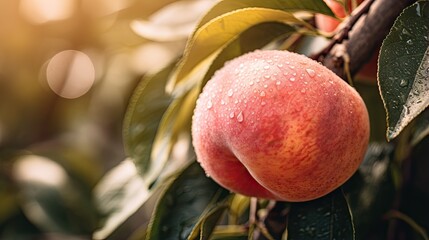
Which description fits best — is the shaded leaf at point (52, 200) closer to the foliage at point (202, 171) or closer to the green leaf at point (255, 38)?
the foliage at point (202, 171)

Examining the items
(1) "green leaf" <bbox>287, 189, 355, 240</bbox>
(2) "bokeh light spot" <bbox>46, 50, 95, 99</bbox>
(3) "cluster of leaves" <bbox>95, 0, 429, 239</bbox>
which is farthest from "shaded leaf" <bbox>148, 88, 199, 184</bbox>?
(2) "bokeh light spot" <bbox>46, 50, 95, 99</bbox>

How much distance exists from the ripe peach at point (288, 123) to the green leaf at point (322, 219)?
66 mm

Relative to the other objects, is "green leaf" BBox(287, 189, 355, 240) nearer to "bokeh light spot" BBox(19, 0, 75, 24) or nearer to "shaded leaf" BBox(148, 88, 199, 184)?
"shaded leaf" BBox(148, 88, 199, 184)

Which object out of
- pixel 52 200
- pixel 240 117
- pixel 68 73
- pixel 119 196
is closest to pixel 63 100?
pixel 68 73

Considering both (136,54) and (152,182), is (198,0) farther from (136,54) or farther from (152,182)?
(136,54)

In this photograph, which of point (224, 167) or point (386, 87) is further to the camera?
point (224, 167)

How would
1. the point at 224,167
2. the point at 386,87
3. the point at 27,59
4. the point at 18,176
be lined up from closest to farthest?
the point at 386,87
the point at 224,167
the point at 18,176
the point at 27,59

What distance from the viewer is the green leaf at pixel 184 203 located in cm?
88

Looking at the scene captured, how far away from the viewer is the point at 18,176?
168cm

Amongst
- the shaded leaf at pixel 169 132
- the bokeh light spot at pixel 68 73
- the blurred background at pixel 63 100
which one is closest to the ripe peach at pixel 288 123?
the shaded leaf at pixel 169 132

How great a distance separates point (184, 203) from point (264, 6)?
279 mm

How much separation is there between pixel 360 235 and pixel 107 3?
1070mm

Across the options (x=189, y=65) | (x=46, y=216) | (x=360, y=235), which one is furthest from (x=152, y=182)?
(x=46, y=216)

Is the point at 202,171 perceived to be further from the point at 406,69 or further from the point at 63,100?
the point at 63,100
